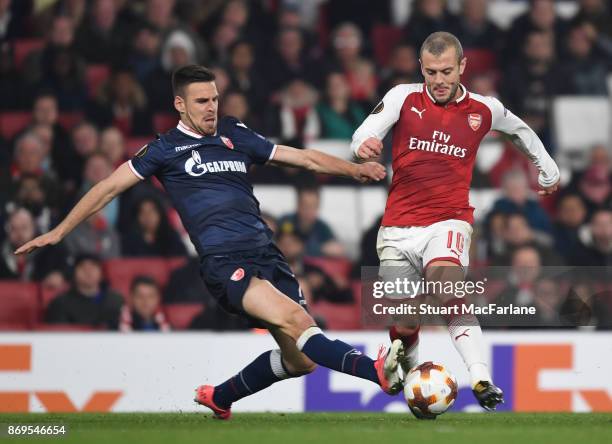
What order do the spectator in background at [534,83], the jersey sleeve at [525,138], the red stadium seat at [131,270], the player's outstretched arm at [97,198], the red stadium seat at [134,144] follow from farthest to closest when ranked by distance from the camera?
1. the spectator in background at [534,83]
2. the red stadium seat at [134,144]
3. the red stadium seat at [131,270]
4. the jersey sleeve at [525,138]
5. the player's outstretched arm at [97,198]

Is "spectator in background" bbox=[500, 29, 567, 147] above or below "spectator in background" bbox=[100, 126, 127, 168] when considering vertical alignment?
above

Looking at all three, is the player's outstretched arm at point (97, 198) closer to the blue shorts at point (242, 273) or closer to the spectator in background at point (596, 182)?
the blue shorts at point (242, 273)

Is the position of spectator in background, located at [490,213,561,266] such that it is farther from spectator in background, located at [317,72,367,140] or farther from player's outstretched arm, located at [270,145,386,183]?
player's outstretched arm, located at [270,145,386,183]

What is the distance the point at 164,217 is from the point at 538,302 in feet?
12.2

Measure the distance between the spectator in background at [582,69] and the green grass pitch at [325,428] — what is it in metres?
6.52

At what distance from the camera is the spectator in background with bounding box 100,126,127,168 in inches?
553

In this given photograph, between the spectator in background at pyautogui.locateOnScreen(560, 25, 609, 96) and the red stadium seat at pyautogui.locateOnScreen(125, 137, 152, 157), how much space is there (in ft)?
15.8

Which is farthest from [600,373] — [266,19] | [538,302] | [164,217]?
[266,19]

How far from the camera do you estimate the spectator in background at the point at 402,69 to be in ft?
49.2

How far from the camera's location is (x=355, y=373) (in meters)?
8.05

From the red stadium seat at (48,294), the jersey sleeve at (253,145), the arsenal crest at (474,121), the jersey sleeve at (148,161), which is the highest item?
the arsenal crest at (474,121)

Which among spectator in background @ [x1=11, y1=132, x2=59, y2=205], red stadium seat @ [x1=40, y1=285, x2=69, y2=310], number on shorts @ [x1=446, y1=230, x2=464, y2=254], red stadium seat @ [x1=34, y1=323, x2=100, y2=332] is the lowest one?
red stadium seat @ [x1=34, y1=323, x2=100, y2=332]

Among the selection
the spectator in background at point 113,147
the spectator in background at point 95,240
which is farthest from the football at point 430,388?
the spectator in background at point 113,147

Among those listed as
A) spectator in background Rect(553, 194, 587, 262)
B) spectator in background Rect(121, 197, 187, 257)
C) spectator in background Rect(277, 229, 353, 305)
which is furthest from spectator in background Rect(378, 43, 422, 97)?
spectator in background Rect(121, 197, 187, 257)
